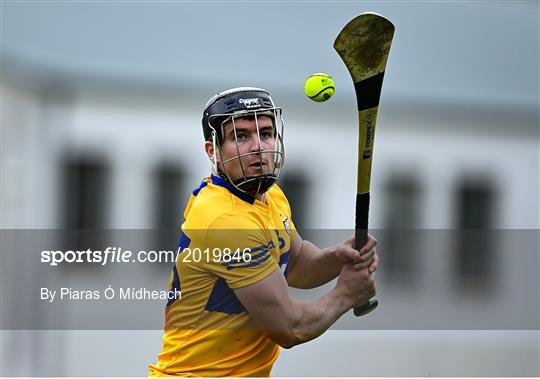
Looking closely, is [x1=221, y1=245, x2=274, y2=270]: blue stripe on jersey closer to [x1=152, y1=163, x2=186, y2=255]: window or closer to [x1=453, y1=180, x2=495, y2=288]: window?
[x1=152, y1=163, x2=186, y2=255]: window

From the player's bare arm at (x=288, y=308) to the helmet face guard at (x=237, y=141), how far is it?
12.9 inches

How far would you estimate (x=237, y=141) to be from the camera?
3021 millimetres

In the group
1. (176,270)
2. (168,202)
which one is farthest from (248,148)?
(168,202)

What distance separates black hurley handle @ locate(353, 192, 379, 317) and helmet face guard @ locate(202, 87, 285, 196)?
1.13ft

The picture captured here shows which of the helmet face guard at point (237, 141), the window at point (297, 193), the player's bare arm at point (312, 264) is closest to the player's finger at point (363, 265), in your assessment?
the player's bare arm at point (312, 264)

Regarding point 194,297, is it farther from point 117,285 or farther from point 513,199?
point 513,199

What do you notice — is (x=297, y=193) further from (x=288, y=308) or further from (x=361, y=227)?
(x=288, y=308)

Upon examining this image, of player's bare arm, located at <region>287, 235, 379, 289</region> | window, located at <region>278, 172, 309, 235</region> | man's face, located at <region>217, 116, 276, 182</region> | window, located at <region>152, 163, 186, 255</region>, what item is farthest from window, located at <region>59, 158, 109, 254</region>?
man's face, located at <region>217, 116, 276, 182</region>

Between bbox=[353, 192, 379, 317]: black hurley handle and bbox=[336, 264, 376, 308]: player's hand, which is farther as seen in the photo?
bbox=[353, 192, 379, 317]: black hurley handle

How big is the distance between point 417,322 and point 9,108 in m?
2.61

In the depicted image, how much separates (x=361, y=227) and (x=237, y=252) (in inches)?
20.7

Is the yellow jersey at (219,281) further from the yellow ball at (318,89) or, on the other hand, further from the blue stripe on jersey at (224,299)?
the yellow ball at (318,89)

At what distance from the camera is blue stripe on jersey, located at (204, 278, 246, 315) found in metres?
3.00

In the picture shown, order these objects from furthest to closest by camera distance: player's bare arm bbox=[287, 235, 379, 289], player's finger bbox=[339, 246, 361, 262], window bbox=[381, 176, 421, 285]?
window bbox=[381, 176, 421, 285], player's bare arm bbox=[287, 235, 379, 289], player's finger bbox=[339, 246, 361, 262]
